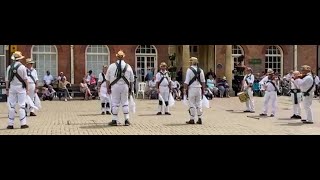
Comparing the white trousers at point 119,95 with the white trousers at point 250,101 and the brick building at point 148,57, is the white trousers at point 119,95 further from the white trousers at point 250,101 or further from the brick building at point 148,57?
the brick building at point 148,57

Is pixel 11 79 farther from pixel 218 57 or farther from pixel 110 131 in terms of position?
pixel 218 57

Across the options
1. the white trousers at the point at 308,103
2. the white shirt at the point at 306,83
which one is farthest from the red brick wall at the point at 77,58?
the white trousers at the point at 308,103

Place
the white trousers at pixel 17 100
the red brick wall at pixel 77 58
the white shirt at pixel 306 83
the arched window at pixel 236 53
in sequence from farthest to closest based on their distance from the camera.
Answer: the arched window at pixel 236 53 < the red brick wall at pixel 77 58 < the white shirt at pixel 306 83 < the white trousers at pixel 17 100

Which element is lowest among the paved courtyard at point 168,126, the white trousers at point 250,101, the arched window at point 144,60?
the paved courtyard at point 168,126

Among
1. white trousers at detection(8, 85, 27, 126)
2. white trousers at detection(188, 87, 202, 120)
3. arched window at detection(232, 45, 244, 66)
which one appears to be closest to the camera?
white trousers at detection(8, 85, 27, 126)

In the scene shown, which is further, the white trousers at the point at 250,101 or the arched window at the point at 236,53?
the arched window at the point at 236,53

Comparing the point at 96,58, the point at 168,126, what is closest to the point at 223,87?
the point at 96,58

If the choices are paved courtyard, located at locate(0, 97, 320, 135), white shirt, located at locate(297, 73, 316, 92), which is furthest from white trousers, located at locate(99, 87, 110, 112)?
white shirt, located at locate(297, 73, 316, 92)

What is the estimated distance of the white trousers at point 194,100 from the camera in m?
13.1

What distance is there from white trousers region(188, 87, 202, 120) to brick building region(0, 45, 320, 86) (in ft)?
52.3

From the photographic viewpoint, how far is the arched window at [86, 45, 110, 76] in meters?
32.1

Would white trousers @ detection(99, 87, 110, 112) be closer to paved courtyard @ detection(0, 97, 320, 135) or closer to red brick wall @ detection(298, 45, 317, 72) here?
paved courtyard @ detection(0, 97, 320, 135)

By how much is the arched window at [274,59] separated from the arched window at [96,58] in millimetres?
11302
